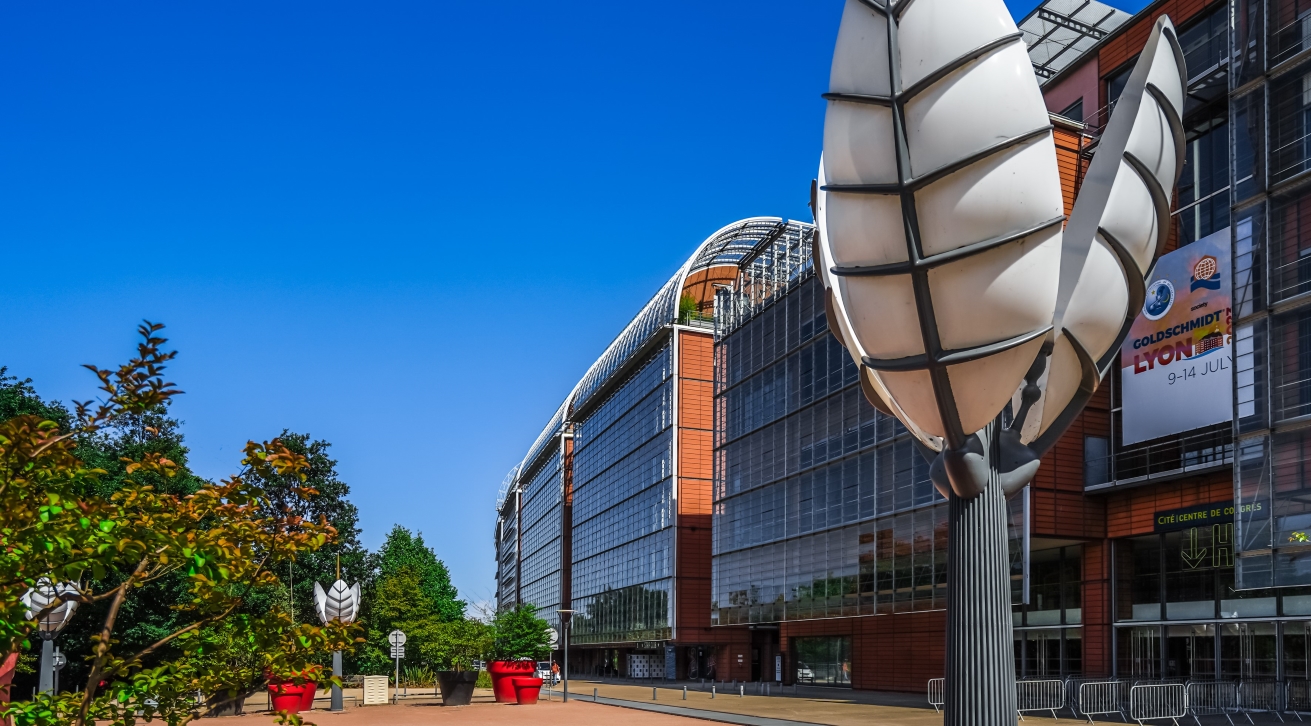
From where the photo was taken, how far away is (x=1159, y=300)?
3334 centimetres

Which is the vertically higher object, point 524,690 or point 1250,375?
point 1250,375

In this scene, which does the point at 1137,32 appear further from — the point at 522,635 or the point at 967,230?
the point at 522,635

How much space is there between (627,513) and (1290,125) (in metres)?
52.2

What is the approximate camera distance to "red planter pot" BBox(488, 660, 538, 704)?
39.5 metres

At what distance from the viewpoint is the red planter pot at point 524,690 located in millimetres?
38750

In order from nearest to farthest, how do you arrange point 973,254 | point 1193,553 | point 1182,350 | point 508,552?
point 973,254 → point 1182,350 → point 1193,553 → point 508,552

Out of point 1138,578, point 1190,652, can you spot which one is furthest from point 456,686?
point 1190,652

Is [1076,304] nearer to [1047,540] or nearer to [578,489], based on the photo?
[1047,540]

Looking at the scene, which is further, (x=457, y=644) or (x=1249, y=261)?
(x=457, y=644)

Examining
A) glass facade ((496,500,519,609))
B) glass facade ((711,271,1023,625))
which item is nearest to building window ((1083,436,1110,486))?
glass facade ((711,271,1023,625))

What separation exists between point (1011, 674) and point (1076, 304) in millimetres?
3511

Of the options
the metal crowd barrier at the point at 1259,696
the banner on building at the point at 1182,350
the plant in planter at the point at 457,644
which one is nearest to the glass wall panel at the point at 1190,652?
the metal crowd barrier at the point at 1259,696

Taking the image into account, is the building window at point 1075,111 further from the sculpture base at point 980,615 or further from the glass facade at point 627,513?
the glass facade at point 627,513

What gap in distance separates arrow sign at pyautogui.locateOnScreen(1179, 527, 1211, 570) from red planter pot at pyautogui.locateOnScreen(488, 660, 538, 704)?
67.9ft
